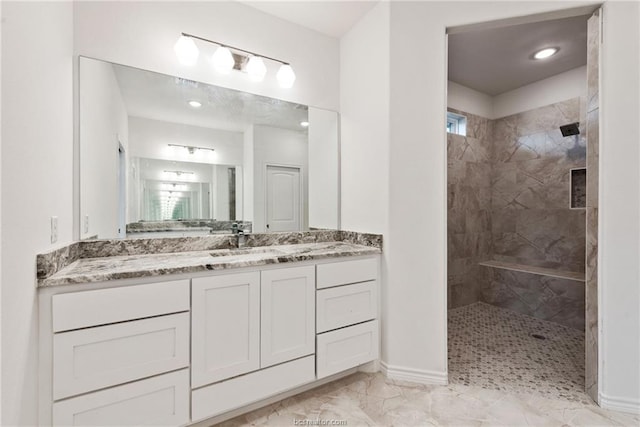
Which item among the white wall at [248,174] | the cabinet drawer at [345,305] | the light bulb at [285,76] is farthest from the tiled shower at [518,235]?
the light bulb at [285,76]

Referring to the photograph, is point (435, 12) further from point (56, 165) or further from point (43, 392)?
point (43, 392)

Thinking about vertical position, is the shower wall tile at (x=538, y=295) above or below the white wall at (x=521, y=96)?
below

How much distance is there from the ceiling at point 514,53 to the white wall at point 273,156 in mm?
1613

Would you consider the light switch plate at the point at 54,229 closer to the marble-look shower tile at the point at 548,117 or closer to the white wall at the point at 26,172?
the white wall at the point at 26,172

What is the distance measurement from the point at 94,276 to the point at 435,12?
2.43 m

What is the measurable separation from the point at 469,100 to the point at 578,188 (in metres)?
1.53

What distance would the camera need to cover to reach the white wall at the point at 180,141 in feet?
5.96

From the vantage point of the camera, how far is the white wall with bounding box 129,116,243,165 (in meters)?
1.82

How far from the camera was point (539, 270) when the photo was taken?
3.22 metres

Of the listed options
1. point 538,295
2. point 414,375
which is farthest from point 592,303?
point 538,295

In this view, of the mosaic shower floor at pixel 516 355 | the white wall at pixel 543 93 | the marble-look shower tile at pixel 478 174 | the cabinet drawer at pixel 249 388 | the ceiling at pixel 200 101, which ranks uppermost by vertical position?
the white wall at pixel 543 93

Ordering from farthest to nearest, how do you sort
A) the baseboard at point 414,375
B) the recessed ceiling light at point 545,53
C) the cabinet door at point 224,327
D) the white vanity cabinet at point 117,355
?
1. the recessed ceiling light at point 545,53
2. the baseboard at point 414,375
3. the cabinet door at point 224,327
4. the white vanity cabinet at point 117,355

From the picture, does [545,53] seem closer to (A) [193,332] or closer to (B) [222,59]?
(B) [222,59]
